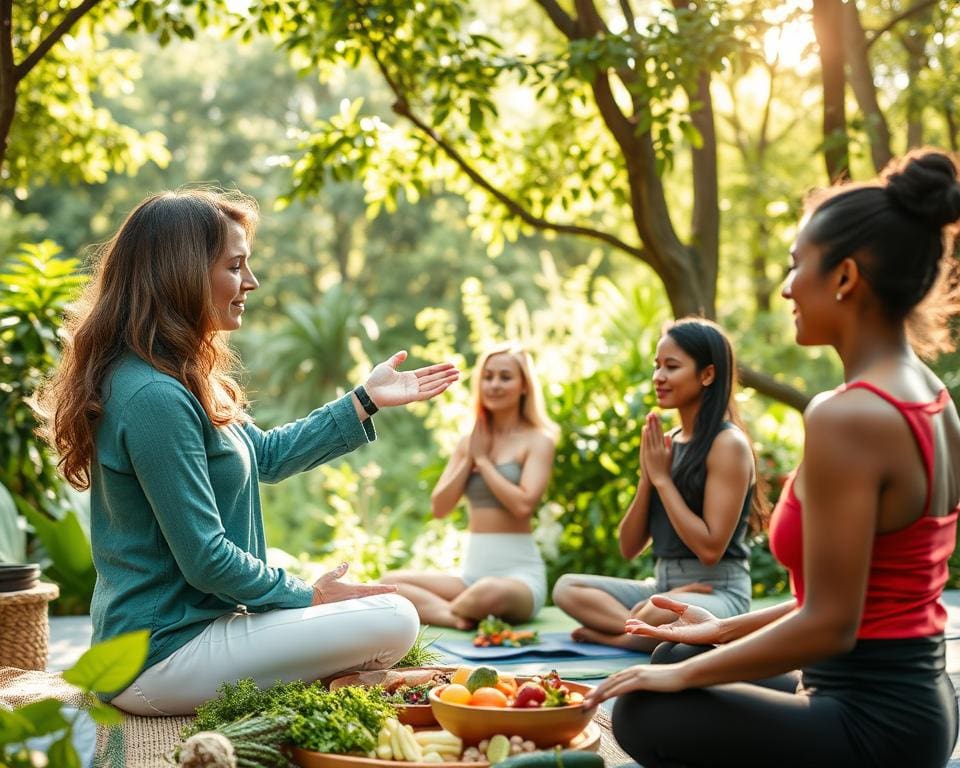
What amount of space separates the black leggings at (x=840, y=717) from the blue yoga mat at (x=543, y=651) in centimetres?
218

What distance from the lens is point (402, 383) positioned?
3348mm

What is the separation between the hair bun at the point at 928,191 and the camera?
1780 millimetres

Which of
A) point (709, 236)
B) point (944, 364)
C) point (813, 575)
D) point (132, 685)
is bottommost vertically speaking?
point (132, 685)

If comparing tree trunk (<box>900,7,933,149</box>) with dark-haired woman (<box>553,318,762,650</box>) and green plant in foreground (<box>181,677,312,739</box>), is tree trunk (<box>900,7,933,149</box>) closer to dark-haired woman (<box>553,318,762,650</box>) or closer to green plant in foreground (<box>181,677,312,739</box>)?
dark-haired woman (<box>553,318,762,650</box>)

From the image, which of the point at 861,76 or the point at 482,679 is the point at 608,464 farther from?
the point at 482,679

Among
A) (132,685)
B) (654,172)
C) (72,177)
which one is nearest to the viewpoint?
(132,685)

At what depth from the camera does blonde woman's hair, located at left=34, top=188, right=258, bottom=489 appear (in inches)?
109

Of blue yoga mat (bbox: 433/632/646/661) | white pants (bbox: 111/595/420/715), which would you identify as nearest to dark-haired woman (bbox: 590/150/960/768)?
white pants (bbox: 111/595/420/715)

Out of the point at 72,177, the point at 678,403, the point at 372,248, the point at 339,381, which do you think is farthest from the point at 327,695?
the point at 372,248

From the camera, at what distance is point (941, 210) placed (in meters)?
1.78

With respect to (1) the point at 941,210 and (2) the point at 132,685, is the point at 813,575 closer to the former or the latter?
(1) the point at 941,210

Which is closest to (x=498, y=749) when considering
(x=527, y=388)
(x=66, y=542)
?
(x=527, y=388)

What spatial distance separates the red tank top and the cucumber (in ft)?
1.89

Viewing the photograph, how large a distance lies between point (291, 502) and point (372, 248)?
5694mm
